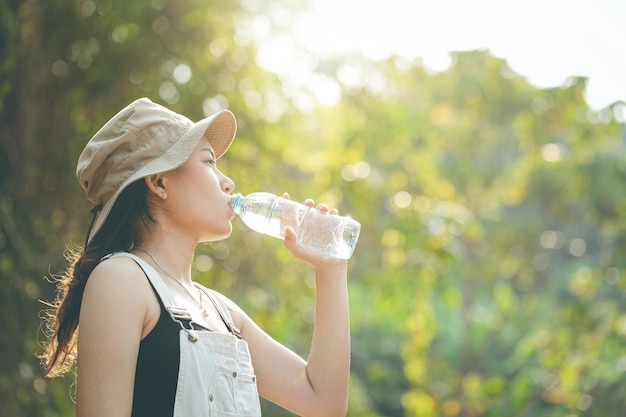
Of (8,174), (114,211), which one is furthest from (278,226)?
(8,174)

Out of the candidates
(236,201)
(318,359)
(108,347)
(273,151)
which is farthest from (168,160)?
(273,151)

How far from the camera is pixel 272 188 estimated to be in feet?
17.4

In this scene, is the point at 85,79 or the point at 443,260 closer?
the point at 85,79

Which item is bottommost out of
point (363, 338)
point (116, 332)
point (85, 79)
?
point (363, 338)

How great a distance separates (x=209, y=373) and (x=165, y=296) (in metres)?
0.18

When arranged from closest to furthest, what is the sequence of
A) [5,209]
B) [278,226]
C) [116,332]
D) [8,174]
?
[116,332], [278,226], [5,209], [8,174]

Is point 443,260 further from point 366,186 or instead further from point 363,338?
point 363,338

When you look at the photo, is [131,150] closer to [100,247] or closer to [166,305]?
[100,247]

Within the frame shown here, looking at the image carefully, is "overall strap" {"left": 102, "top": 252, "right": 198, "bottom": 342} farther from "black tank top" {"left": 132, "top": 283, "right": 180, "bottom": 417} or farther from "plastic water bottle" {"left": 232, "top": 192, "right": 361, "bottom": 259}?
"plastic water bottle" {"left": 232, "top": 192, "right": 361, "bottom": 259}

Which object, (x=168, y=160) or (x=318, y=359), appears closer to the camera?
(x=168, y=160)

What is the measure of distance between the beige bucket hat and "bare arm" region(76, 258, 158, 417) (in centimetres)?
27

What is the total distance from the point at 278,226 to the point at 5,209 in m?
1.95

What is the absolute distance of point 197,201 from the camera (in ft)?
6.05

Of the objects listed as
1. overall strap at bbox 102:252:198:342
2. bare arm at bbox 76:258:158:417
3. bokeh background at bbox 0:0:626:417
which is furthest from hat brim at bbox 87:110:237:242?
bokeh background at bbox 0:0:626:417
